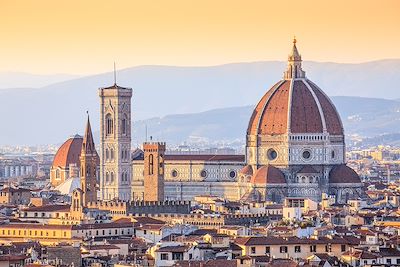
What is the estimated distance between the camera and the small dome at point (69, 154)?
16825cm

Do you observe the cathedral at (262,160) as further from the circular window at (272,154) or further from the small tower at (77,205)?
the small tower at (77,205)

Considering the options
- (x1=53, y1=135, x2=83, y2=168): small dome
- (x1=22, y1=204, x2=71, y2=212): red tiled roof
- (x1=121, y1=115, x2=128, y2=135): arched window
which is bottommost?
(x1=22, y1=204, x2=71, y2=212): red tiled roof

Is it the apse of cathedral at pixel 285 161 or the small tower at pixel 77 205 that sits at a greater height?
the apse of cathedral at pixel 285 161

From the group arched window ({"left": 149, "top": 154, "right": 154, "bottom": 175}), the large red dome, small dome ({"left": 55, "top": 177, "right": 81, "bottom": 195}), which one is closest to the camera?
arched window ({"left": 149, "top": 154, "right": 154, "bottom": 175})

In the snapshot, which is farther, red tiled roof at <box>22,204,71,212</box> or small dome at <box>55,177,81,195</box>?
small dome at <box>55,177,81,195</box>

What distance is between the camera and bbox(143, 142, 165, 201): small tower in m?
139

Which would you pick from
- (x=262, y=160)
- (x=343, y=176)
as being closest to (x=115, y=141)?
(x=262, y=160)

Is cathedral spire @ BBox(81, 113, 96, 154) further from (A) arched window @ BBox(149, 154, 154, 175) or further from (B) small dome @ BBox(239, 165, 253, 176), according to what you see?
(B) small dome @ BBox(239, 165, 253, 176)

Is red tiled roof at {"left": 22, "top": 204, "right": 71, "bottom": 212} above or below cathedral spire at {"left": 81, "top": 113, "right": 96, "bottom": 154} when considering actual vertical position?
below

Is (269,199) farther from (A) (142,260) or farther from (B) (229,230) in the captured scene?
(A) (142,260)

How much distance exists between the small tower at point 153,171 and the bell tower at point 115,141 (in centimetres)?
907

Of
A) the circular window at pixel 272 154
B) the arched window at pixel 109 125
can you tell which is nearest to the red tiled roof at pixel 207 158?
the circular window at pixel 272 154

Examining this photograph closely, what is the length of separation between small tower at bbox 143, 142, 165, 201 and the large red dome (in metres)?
9.80

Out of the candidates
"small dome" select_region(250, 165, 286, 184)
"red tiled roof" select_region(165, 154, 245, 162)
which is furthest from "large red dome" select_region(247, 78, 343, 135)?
"red tiled roof" select_region(165, 154, 245, 162)
